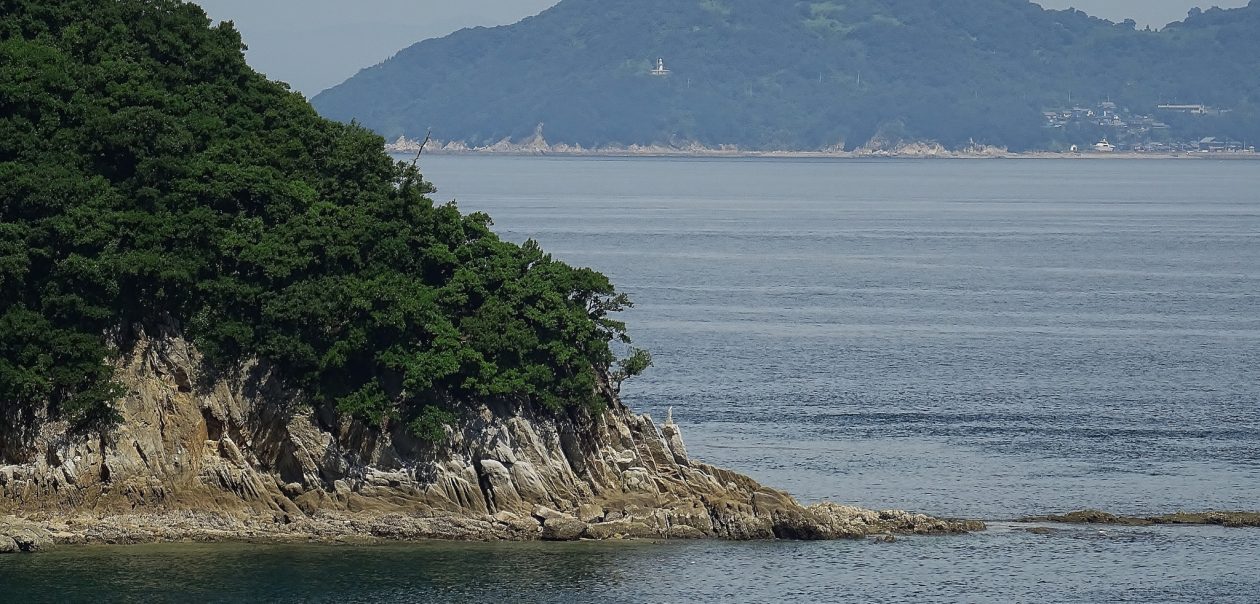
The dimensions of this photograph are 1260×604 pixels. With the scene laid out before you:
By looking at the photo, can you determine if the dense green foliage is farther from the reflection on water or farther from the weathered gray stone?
the reflection on water

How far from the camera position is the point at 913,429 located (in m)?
73.8

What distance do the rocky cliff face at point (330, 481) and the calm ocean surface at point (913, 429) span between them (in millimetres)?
1117

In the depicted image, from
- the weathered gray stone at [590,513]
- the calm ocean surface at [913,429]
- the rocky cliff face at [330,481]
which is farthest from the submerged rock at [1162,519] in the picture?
the weathered gray stone at [590,513]

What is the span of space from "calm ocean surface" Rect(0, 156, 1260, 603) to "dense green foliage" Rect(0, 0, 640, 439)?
555 cm

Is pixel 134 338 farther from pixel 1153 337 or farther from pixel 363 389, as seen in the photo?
pixel 1153 337

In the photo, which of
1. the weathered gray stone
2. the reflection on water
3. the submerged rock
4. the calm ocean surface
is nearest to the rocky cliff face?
the weathered gray stone

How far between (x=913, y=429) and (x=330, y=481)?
25.2 metres

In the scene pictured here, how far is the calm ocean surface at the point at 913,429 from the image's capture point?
52.2m

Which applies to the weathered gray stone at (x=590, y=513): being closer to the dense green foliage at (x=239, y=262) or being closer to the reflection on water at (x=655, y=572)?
the reflection on water at (x=655, y=572)

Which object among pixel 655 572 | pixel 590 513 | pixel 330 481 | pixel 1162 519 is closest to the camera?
pixel 655 572

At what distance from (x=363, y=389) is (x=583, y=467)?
671 centimetres

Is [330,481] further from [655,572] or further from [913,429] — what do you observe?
[913,429]

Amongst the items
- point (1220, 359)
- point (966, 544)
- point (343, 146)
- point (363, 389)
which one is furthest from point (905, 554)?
point (1220, 359)

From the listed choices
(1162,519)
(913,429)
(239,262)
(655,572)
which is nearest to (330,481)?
(239,262)
